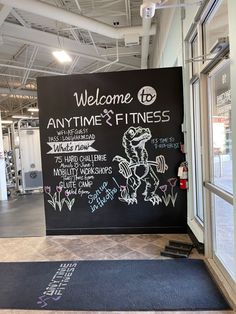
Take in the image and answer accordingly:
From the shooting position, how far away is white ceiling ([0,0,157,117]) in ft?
18.0

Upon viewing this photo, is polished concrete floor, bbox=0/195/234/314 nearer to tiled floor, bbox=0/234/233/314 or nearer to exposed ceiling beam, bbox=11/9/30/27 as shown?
tiled floor, bbox=0/234/233/314

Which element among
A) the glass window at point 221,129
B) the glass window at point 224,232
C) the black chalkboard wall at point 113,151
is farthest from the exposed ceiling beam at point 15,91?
the glass window at point 224,232

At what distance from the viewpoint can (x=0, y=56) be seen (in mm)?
7723

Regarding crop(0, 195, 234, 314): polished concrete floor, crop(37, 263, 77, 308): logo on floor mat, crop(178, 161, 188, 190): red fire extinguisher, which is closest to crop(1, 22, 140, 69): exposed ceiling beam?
crop(0, 195, 234, 314): polished concrete floor

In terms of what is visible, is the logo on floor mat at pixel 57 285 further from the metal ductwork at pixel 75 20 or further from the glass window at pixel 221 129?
the metal ductwork at pixel 75 20

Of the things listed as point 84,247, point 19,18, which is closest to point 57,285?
point 84,247

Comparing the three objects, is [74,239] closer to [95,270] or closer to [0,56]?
[95,270]

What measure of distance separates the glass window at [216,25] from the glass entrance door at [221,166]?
1.06 feet

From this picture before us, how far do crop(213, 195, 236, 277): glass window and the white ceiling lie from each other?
4.09 m

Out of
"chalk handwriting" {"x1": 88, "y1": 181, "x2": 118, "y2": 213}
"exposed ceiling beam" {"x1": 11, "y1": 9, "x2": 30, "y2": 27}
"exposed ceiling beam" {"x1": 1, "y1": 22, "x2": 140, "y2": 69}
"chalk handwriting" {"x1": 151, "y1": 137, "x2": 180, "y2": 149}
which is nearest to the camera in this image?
"chalk handwriting" {"x1": 151, "y1": 137, "x2": 180, "y2": 149}

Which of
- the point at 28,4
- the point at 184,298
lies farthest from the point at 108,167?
the point at 28,4

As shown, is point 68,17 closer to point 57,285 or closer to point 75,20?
point 75,20

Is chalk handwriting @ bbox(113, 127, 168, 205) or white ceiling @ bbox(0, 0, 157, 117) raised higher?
white ceiling @ bbox(0, 0, 157, 117)

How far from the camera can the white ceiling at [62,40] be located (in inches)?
216
